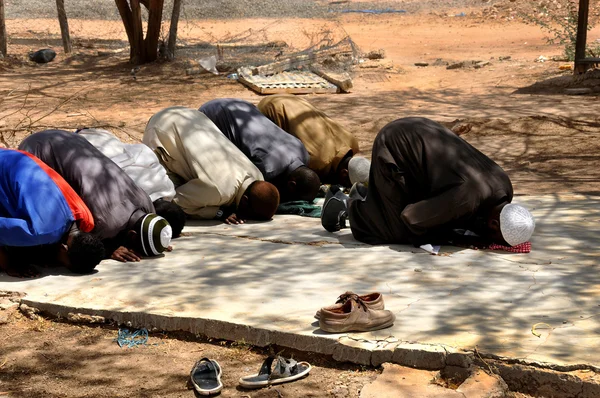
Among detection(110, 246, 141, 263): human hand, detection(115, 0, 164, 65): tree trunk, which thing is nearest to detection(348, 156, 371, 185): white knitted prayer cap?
detection(110, 246, 141, 263): human hand

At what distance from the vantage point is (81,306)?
4262 millimetres

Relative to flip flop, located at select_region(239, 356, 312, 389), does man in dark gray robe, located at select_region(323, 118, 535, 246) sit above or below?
above

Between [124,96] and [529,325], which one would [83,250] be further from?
[124,96]

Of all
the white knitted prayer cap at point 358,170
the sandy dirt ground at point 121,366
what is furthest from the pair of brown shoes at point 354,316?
the white knitted prayer cap at point 358,170

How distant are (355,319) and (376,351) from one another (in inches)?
7.9

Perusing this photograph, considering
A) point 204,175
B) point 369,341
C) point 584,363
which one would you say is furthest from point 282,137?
point 584,363

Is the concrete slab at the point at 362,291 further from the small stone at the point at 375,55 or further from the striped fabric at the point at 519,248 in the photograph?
the small stone at the point at 375,55

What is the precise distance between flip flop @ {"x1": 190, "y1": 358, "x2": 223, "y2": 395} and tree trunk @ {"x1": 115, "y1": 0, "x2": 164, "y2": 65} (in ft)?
35.0

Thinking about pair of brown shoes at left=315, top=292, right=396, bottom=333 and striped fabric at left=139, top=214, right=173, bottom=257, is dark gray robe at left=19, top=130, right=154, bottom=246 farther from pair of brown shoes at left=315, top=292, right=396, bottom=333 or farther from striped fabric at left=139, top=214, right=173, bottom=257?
pair of brown shoes at left=315, top=292, right=396, bottom=333

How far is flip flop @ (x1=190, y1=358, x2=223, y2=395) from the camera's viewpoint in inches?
135

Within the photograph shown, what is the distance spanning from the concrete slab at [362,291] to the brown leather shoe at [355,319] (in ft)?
0.13

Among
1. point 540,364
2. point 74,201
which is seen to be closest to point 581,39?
point 74,201

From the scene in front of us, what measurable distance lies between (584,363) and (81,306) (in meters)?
2.36

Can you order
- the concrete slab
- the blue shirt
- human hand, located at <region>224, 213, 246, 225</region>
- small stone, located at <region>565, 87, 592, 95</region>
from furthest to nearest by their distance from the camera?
small stone, located at <region>565, 87, 592, 95</region> < human hand, located at <region>224, 213, 246, 225</region> < the blue shirt < the concrete slab
